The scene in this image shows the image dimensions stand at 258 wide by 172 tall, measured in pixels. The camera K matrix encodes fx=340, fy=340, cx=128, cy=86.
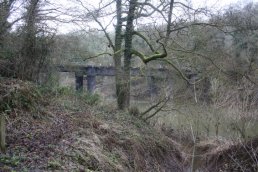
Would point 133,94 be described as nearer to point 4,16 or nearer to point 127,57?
point 127,57

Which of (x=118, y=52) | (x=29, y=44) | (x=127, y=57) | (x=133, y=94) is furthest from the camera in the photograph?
(x=133, y=94)

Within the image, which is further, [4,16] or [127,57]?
[127,57]

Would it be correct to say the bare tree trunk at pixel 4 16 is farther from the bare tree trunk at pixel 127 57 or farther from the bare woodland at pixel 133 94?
the bare tree trunk at pixel 127 57

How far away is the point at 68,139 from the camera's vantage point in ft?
26.1

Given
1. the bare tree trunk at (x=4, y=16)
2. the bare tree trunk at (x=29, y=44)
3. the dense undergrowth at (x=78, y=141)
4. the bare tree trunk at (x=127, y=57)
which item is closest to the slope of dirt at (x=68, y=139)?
the dense undergrowth at (x=78, y=141)

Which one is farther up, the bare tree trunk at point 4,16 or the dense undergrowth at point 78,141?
the bare tree trunk at point 4,16

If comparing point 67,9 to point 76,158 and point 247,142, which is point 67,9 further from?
point 247,142

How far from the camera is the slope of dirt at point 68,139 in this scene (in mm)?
6594

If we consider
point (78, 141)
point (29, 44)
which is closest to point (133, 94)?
point (29, 44)

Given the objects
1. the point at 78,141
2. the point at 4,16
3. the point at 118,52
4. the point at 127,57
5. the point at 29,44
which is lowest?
the point at 78,141

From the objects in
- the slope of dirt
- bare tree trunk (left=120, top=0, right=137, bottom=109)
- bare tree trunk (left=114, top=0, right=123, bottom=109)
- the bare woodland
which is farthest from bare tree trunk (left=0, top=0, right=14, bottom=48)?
bare tree trunk (left=120, top=0, right=137, bottom=109)

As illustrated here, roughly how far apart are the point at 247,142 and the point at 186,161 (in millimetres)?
2404

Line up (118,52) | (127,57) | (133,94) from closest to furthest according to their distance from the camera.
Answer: (118,52), (127,57), (133,94)

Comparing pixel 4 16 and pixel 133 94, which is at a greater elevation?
pixel 4 16
